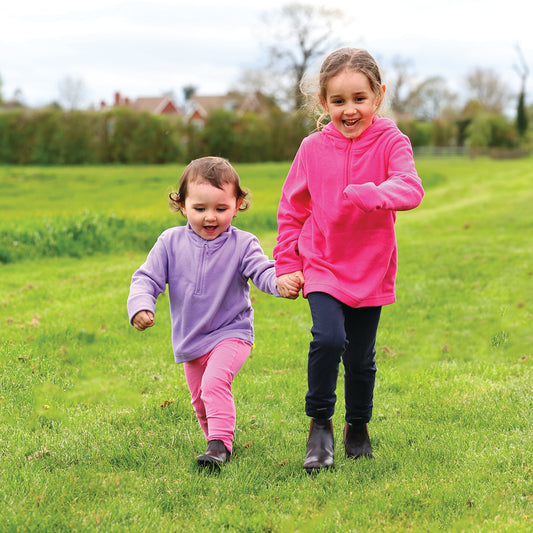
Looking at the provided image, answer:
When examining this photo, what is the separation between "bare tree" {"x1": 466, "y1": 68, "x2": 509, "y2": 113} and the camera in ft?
237

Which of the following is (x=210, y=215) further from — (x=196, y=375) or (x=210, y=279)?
(x=196, y=375)

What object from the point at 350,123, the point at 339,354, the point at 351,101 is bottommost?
the point at 339,354

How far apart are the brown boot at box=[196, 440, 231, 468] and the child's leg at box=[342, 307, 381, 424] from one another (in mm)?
759

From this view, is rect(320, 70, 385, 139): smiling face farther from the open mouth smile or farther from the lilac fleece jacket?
the lilac fleece jacket

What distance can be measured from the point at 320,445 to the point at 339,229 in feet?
3.77

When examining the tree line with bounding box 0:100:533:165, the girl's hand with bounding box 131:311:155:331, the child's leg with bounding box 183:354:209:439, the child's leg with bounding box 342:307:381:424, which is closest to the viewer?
the girl's hand with bounding box 131:311:155:331

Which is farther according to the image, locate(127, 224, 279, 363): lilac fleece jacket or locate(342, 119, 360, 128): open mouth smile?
locate(127, 224, 279, 363): lilac fleece jacket

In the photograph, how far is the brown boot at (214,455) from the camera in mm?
3627

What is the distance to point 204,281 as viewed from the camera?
12.6 feet

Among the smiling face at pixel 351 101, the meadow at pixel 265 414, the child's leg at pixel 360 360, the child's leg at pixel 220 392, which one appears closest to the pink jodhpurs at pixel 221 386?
the child's leg at pixel 220 392

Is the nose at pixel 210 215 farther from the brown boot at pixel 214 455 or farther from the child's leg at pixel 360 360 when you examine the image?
the brown boot at pixel 214 455

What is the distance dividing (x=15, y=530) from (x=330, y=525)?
54.3 inches

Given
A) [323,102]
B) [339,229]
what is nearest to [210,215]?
[339,229]

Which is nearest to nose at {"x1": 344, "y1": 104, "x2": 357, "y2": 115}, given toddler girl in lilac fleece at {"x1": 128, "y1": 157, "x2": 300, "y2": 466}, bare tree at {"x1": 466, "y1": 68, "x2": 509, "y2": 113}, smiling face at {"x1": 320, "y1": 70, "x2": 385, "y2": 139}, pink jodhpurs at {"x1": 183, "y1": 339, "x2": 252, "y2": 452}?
smiling face at {"x1": 320, "y1": 70, "x2": 385, "y2": 139}
